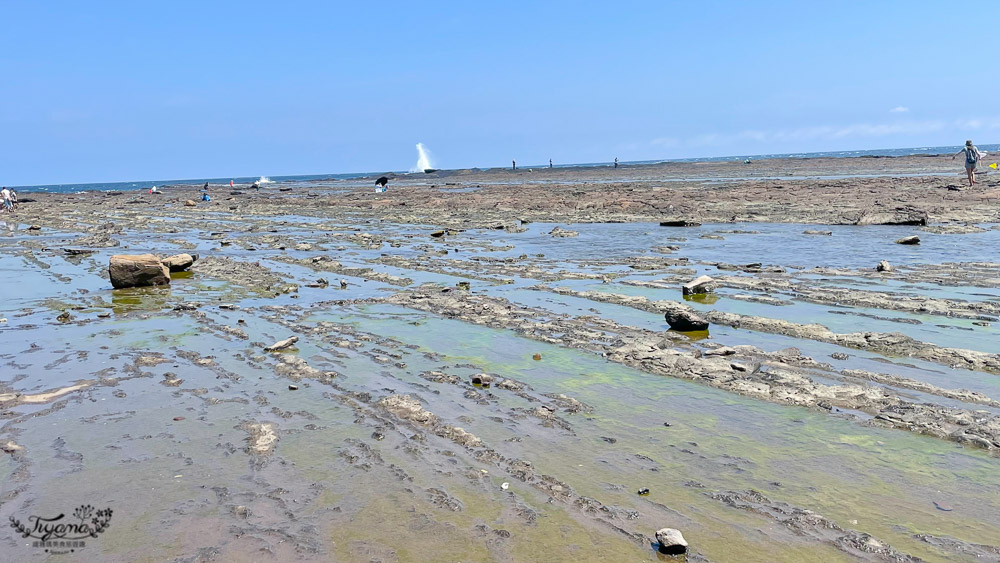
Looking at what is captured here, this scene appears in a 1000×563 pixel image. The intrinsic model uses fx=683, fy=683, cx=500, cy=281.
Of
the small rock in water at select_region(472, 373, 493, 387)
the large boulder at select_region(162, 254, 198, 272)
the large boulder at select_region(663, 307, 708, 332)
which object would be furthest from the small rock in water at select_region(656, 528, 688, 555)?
the large boulder at select_region(162, 254, 198, 272)

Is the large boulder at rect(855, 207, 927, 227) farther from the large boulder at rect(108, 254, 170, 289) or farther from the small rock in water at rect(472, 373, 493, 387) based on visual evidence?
the large boulder at rect(108, 254, 170, 289)

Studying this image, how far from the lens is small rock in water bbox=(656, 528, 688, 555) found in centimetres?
398

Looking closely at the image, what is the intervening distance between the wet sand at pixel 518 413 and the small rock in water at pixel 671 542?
58 mm

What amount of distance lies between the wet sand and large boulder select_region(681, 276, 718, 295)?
173mm

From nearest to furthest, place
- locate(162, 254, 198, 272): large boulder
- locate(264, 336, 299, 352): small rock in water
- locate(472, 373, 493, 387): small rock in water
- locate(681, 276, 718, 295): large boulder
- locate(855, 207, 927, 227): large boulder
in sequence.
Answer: locate(472, 373, 493, 387): small rock in water → locate(264, 336, 299, 352): small rock in water → locate(681, 276, 718, 295): large boulder → locate(162, 254, 198, 272): large boulder → locate(855, 207, 927, 227): large boulder

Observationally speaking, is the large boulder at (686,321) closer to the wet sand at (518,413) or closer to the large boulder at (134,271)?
the wet sand at (518,413)

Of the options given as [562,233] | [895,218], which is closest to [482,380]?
[562,233]

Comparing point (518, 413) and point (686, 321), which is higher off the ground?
point (686, 321)

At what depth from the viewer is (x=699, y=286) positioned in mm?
11461

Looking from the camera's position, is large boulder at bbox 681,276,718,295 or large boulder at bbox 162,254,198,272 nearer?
large boulder at bbox 681,276,718,295

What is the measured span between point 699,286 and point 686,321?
2646 mm

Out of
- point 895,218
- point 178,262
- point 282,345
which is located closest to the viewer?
point 282,345

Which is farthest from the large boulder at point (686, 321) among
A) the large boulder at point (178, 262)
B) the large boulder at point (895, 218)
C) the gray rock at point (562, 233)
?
the large boulder at point (895, 218)

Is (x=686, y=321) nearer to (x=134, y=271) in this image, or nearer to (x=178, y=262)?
(x=134, y=271)
